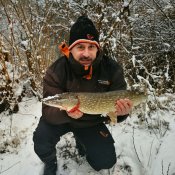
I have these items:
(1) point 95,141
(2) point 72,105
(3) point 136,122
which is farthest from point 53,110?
(3) point 136,122

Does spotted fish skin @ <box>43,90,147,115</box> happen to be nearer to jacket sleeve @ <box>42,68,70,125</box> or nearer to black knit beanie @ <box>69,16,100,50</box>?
jacket sleeve @ <box>42,68,70,125</box>

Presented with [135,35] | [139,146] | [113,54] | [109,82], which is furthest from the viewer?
[135,35]

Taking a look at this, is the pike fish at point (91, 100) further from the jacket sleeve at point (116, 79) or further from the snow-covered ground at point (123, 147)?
the snow-covered ground at point (123, 147)

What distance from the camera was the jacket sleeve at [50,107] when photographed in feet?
6.77

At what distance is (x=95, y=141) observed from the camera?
230cm

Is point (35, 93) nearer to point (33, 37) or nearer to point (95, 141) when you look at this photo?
point (33, 37)

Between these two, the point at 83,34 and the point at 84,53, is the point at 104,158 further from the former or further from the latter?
the point at 83,34

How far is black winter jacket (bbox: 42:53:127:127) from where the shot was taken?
84.7 inches

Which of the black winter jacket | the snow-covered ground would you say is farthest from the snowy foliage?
the black winter jacket

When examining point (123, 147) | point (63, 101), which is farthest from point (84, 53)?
point (123, 147)

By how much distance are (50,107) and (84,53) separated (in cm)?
52

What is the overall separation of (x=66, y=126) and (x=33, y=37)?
171cm

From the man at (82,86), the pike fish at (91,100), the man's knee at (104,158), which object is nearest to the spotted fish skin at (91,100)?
the pike fish at (91,100)

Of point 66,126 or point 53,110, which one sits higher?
point 53,110
